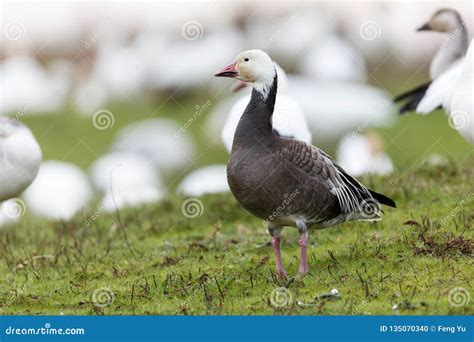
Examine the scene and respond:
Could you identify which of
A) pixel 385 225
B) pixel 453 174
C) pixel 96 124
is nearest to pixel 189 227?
pixel 385 225

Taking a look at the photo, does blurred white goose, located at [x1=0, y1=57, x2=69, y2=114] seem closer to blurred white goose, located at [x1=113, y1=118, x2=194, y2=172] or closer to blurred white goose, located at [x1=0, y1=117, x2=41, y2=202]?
blurred white goose, located at [x1=113, y1=118, x2=194, y2=172]

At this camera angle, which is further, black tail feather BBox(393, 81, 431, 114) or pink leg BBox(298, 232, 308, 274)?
black tail feather BBox(393, 81, 431, 114)

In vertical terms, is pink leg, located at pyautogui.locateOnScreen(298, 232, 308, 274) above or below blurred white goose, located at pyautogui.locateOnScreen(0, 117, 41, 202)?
below

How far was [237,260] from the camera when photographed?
819cm

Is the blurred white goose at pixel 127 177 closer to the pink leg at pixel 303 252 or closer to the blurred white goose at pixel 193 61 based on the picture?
the blurred white goose at pixel 193 61

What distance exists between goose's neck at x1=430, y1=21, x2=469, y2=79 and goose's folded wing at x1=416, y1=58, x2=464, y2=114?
1993mm

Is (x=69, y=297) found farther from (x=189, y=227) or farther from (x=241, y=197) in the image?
(x=189, y=227)

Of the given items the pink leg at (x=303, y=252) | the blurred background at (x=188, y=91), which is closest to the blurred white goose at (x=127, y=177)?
the blurred background at (x=188, y=91)

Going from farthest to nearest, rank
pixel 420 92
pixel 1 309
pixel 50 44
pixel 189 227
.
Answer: pixel 50 44
pixel 420 92
pixel 189 227
pixel 1 309

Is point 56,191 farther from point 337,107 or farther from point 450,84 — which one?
point 450,84

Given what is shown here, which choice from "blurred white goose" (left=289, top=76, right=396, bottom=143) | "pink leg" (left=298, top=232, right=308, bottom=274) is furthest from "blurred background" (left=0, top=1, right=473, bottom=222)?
"pink leg" (left=298, top=232, right=308, bottom=274)

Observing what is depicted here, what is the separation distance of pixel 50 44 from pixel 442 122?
28.6 feet

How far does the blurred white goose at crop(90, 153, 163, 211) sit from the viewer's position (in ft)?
46.4

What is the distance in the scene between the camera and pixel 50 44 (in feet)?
69.5
